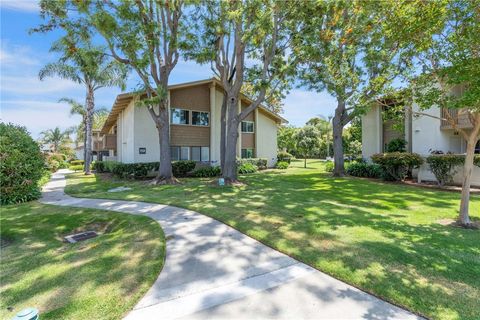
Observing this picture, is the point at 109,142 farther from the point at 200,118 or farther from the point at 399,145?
the point at 399,145

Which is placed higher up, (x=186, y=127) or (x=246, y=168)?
(x=186, y=127)

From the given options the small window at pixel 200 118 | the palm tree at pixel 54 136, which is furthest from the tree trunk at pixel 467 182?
the palm tree at pixel 54 136

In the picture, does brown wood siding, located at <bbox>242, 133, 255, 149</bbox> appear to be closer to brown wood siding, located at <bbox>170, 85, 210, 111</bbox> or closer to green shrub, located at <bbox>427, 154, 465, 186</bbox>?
brown wood siding, located at <bbox>170, 85, 210, 111</bbox>

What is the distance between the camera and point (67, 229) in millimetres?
6566

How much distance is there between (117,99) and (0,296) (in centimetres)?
1723

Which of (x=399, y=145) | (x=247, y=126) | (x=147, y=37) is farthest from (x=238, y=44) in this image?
(x=399, y=145)

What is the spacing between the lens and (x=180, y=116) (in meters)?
19.8

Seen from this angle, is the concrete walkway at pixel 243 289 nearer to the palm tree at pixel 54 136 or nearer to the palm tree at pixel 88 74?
the palm tree at pixel 88 74

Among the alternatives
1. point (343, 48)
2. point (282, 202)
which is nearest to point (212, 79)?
point (343, 48)

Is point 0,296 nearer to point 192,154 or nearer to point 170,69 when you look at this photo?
point 170,69

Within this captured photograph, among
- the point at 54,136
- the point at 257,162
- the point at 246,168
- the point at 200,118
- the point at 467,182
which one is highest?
the point at 54,136

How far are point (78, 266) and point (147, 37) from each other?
12.3 m

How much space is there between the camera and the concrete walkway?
2.98 m

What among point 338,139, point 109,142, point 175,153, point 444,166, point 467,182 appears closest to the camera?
point 467,182
